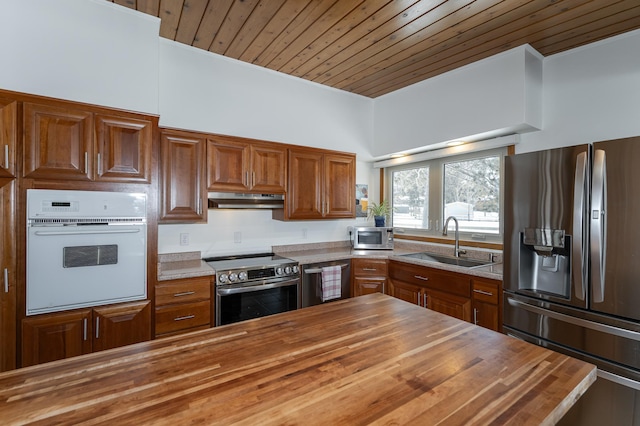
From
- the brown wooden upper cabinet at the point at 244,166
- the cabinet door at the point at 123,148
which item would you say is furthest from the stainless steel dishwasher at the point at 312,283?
the cabinet door at the point at 123,148

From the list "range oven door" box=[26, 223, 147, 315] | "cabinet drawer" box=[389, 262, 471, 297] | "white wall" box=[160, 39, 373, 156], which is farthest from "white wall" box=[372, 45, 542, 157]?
"range oven door" box=[26, 223, 147, 315]

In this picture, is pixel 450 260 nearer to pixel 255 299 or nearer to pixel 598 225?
pixel 598 225

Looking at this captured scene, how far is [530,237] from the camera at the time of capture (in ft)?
6.96

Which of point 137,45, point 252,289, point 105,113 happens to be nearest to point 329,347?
point 252,289

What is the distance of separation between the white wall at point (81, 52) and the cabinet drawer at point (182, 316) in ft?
4.78

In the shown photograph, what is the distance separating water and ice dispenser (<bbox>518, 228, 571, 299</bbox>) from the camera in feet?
6.62

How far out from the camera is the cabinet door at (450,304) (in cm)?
258

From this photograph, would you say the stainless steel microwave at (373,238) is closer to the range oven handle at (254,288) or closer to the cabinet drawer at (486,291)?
the range oven handle at (254,288)

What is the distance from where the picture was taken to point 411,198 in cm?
399

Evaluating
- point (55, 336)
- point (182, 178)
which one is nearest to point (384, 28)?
point (182, 178)

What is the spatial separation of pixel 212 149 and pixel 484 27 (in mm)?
2337

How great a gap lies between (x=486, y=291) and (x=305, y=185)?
1.92 meters

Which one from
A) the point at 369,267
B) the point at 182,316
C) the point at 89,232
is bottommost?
the point at 182,316

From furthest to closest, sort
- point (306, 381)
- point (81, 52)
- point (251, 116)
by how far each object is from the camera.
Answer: point (251, 116) < point (81, 52) < point (306, 381)
